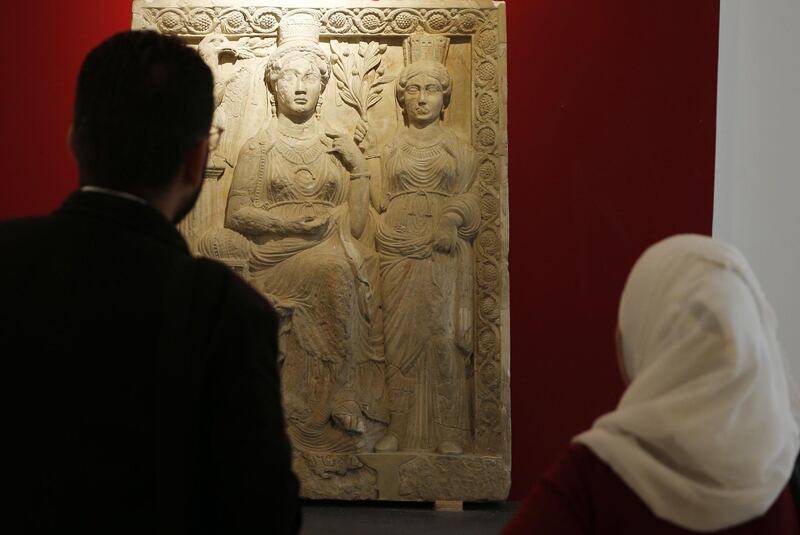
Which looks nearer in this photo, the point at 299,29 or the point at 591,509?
the point at 591,509

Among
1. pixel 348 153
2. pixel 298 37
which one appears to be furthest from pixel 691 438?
pixel 298 37

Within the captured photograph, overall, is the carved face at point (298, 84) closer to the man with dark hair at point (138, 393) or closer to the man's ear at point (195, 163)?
the man's ear at point (195, 163)

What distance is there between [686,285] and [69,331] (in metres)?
1.03

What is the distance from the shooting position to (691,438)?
5.82ft

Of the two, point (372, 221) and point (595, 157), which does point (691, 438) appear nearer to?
point (372, 221)

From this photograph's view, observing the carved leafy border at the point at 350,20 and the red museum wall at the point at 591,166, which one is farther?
the red museum wall at the point at 591,166

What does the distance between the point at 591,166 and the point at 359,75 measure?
1.34m

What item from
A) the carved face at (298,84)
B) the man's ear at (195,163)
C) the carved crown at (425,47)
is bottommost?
the man's ear at (195,163)

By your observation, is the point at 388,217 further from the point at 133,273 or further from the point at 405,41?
the point at 133,273

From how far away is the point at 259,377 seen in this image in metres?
1.68

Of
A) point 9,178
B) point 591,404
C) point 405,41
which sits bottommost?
point 591,404

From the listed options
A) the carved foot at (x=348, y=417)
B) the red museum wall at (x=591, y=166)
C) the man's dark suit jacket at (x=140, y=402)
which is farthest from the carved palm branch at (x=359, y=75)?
the man's dark suit jacket at (x=140, y=402)

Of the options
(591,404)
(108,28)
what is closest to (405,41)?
(108,28)

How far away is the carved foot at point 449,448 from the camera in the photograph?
5.27m
